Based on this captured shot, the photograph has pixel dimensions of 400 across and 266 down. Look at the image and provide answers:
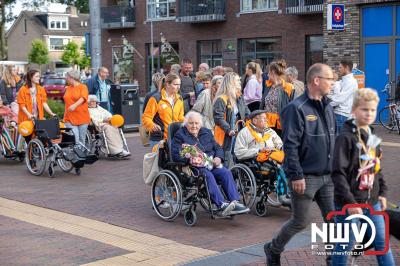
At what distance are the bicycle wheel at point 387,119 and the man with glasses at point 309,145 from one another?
12028 mm

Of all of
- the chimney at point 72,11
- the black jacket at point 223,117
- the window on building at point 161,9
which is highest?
the chimney at point 72,11

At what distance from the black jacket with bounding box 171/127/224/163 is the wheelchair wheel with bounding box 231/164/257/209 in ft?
0.94

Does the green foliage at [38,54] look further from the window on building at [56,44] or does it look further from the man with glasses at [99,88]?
the man with glasses at [99,88]

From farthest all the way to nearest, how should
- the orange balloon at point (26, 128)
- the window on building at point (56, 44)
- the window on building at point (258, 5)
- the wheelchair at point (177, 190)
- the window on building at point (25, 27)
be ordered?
1. the window on building at point (25, 27)
2. the window on building at point (56, 44)
3. the window on building at point (258, 5)
4. the orange balloon at point (26, 128)
5. the wheelchair at point (177, 190)

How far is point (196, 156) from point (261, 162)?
85cm

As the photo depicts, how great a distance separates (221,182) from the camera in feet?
24.3

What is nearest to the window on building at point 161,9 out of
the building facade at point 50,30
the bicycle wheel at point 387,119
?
the bicycle wheel at point 387,119

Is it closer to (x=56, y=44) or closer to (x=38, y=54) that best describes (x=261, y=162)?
(x=38, y=54)

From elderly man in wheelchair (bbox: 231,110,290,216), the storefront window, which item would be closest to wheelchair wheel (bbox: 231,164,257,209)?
elderly man in wheelchair (bbox: 231,110,290,216)

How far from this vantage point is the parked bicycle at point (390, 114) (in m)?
16.5

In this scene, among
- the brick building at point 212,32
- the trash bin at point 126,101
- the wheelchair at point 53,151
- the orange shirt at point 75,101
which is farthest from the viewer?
the brick building at point 212,32

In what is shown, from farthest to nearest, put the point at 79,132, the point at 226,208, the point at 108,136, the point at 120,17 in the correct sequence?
the point at 120,17
the point at 108,136
the point at 79,132
the point at 226,208

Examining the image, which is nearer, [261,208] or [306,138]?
[306,138]

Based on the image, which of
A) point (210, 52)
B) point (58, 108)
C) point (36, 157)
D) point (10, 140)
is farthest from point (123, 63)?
point (36, 157)
